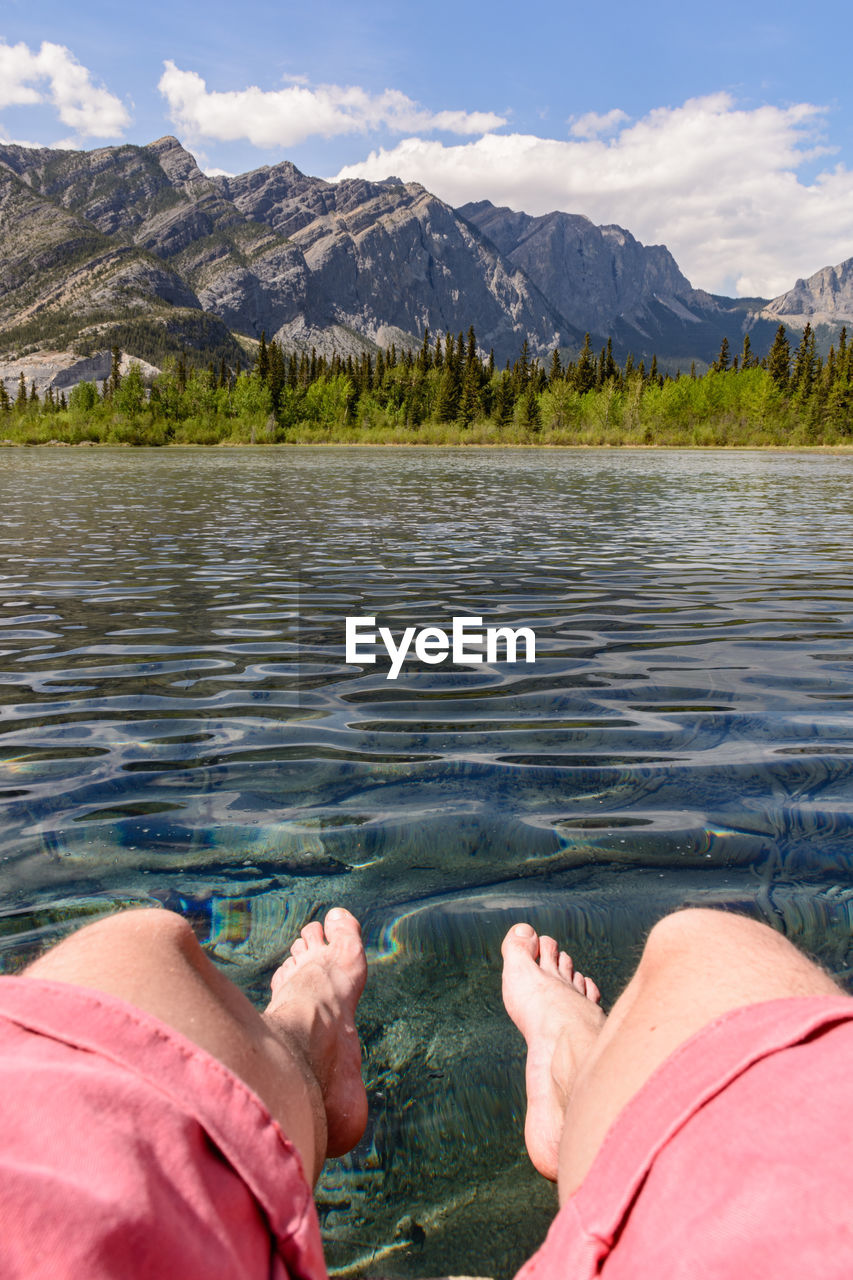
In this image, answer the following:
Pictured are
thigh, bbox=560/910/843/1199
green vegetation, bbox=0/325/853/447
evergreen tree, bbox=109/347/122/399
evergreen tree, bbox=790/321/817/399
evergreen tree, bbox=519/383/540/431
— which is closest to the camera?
thigh, bbox=560/910/843/1199

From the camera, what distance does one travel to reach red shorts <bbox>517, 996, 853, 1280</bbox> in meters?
0.69

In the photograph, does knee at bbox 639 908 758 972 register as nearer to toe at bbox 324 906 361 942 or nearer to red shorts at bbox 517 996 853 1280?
red shorts at bbox 517 996 853 1280

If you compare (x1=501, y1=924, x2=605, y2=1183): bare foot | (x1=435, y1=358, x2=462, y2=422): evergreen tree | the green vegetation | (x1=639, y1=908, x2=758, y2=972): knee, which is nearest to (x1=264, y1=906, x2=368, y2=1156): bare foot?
(x1=501, y1=924, x2=605, y2=1183): bare foot

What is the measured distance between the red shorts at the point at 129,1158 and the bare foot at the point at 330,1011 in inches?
25.3

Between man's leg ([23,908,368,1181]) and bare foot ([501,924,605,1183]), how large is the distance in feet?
1.20

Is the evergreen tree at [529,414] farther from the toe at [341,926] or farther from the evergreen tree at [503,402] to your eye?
the toe at [341,926]

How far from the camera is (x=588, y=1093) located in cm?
113

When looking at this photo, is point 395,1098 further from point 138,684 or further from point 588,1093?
point 138,684

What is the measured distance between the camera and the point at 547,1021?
70.2 inches

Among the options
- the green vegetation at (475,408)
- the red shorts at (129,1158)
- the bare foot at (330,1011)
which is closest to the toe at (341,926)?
the bare foot at (330,1011)

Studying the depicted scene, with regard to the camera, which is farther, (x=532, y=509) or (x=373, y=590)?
(x=532, y=509)

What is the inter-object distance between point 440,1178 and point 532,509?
15304 millimetres

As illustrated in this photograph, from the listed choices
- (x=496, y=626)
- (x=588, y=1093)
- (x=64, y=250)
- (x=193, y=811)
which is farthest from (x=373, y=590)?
(x=64, y=250)

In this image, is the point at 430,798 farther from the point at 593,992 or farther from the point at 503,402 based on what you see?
the point at 503,402
